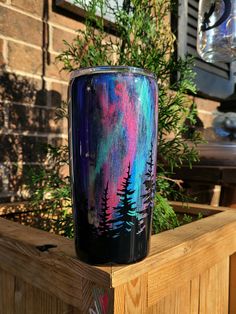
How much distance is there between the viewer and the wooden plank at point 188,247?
0.47m

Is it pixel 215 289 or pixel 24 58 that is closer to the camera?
pixel 215 289

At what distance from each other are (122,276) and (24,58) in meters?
0.83

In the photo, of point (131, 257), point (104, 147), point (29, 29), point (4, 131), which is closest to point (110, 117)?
point (104, 147)

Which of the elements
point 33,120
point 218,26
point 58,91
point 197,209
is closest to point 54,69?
point 58,91

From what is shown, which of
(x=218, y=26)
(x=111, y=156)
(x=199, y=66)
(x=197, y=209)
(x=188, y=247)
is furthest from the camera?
(x=199, y=66)

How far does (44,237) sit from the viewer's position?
0.59 metres

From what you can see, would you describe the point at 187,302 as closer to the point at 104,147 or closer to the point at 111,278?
the point at 111,278

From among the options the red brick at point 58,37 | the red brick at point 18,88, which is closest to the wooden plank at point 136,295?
the red brick at point 18,88

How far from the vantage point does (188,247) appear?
1.91 feet

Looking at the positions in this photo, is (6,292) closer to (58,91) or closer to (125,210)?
(125,210)

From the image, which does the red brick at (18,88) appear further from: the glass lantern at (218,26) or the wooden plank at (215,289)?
the wooden plank at (215,289)

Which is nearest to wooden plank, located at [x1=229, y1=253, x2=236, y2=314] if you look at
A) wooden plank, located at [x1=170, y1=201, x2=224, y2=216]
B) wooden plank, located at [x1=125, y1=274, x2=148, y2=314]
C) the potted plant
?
the potted plant

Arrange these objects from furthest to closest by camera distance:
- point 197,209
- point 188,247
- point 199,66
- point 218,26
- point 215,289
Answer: point 199,66 → point 218,26 → point 197,209 → point 215,289 → point 188,247

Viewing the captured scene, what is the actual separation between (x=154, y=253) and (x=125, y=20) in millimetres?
519
